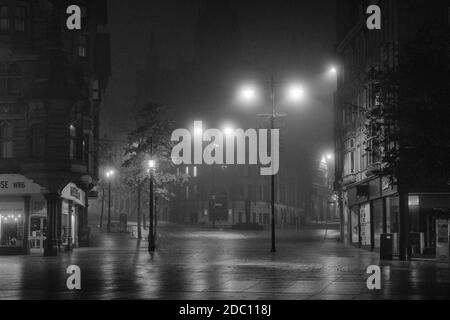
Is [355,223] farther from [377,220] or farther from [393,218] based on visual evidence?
[393,218]

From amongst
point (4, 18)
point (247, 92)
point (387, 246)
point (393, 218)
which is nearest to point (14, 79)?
point (4, 18)

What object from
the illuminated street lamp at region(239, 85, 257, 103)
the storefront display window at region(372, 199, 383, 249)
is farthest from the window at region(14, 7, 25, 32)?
the storefront display window at region(372, 199, 383, 249)

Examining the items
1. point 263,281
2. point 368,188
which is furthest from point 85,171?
point 263,281

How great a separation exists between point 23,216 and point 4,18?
11561 mm

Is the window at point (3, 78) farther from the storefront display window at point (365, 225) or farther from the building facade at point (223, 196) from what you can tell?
the building facade at point (223, 196)

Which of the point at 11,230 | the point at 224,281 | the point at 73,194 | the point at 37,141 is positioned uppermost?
the point at 37,141

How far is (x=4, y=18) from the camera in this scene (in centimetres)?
4572

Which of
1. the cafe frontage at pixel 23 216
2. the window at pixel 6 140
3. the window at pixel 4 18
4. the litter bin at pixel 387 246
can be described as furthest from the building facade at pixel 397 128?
the window at pixel 4 18

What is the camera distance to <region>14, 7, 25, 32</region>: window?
45.7 meters

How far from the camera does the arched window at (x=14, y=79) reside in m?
45.9
